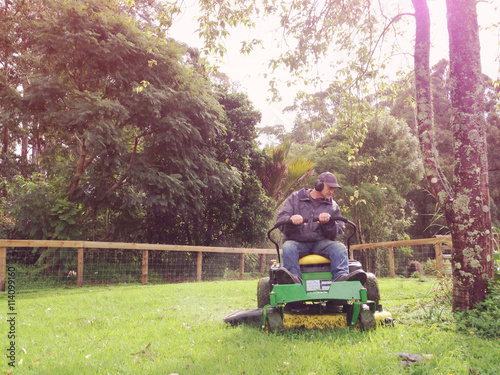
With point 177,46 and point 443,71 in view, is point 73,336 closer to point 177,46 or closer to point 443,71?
point 177,46

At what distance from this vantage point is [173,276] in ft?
39.5

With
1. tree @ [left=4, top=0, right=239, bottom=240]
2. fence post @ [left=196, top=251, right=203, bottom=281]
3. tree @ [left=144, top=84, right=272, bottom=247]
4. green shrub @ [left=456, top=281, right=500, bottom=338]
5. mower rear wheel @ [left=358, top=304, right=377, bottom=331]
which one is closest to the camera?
green shrub @ [left=456, top=281, right=500, bottom=338]

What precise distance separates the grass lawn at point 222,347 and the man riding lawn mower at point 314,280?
0.15 meters

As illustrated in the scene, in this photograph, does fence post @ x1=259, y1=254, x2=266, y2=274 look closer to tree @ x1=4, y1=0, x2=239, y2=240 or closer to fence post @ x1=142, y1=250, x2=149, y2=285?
tree @ x1=4, y1=0, x2=239, y2=240

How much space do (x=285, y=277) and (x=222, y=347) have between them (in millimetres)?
903

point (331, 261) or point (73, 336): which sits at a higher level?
point (331, 261)

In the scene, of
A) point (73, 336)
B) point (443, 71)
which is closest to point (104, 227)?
point (73, 336)

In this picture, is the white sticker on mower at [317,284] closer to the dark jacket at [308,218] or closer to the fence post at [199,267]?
the dark jacket at [308,218]

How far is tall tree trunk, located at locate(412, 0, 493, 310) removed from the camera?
4180mm

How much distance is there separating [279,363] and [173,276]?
373 inches

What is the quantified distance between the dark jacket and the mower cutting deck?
0.57 ft

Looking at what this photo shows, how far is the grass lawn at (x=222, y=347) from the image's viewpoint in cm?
290

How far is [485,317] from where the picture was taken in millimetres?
3887

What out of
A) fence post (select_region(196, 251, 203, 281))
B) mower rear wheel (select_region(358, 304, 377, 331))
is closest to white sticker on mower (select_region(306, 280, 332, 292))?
mower rear wheel (select_region(358, 304, 377, 331))
